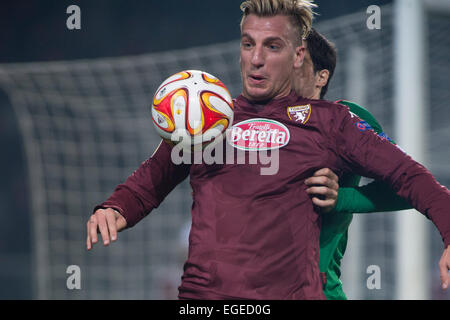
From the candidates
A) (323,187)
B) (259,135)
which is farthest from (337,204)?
(259,135)

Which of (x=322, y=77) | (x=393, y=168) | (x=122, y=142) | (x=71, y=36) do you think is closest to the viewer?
(x=393, y=168)

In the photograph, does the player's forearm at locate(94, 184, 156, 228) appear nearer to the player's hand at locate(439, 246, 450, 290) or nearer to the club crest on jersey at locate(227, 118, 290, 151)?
the club crest on jersey at locate(227, 118, 290, 151)

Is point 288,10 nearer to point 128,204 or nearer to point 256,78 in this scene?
point 256,78

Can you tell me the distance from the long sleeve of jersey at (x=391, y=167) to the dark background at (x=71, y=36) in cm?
874

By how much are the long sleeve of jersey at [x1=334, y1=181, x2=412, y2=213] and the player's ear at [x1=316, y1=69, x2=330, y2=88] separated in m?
0.75

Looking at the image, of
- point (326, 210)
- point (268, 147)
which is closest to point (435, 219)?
point (326, 210)

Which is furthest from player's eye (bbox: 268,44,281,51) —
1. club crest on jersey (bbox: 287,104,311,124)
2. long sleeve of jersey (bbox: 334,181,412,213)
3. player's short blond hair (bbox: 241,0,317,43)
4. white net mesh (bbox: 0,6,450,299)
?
white net mesh (bbox: 0,6,450,299)

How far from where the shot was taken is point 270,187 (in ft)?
7.91

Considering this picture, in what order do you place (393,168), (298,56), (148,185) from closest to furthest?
(393,168)
(148,185)
(298,56)

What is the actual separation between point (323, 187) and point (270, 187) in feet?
0.67

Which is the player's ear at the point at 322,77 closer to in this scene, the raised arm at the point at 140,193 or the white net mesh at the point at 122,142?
the raised arm at the point at 140,193

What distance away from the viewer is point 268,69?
2.56 metres
